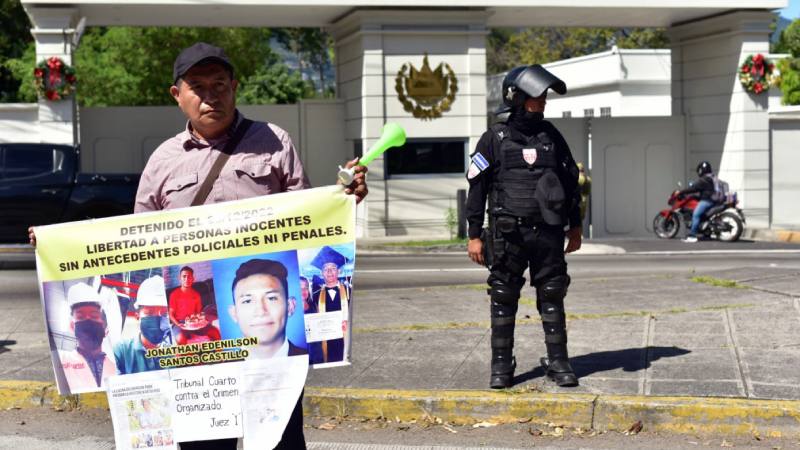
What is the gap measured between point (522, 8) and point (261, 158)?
1914cm

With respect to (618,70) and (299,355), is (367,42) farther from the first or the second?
(299,355)

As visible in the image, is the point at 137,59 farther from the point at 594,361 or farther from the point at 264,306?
the point at 264,306

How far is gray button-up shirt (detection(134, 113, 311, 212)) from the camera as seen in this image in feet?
14.7

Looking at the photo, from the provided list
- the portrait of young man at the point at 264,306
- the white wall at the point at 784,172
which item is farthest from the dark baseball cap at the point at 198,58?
the white wall at the point at 784,172

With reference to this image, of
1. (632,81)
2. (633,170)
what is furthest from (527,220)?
(632,81)

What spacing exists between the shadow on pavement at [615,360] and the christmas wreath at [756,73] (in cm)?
1680

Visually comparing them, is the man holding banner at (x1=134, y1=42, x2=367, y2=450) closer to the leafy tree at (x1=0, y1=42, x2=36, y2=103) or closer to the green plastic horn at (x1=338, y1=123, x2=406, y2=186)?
the green plastic horn at (x1=338, y1=123, x2=406, y2=186)

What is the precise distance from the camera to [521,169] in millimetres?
7113

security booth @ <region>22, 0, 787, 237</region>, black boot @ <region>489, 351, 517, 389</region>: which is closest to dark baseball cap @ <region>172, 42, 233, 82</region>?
black boot @ <region>489, 351, 517, 389</region>

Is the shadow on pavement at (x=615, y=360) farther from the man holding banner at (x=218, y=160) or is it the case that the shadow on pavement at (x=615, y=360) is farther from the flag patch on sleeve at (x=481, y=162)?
the man holding banner at (x=218, y=160)

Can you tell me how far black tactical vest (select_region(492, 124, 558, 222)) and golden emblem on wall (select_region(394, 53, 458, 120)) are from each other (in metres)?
16.0

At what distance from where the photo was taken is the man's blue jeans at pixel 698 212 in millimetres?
22047

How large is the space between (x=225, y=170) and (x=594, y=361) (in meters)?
4.35

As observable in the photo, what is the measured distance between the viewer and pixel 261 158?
4.50 m
